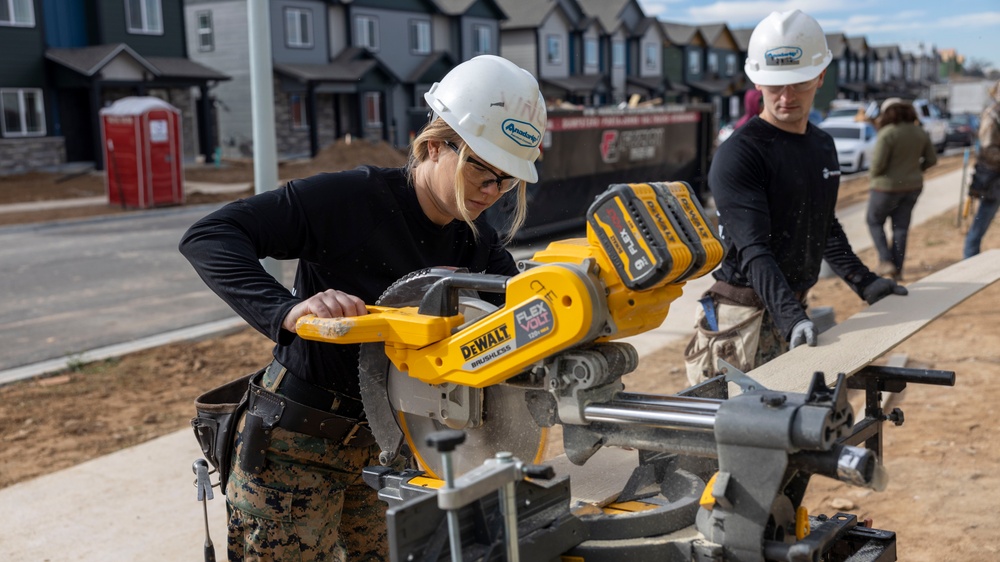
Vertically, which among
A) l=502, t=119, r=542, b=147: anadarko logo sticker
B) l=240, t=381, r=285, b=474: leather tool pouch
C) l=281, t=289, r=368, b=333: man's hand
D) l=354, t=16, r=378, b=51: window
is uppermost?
l=354, t=16, r=378, b=51: window

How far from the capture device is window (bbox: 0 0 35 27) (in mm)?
26453

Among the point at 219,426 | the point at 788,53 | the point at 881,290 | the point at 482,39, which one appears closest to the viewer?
the point at 219,426

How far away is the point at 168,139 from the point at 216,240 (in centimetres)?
1882

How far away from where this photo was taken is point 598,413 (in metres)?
Answer: 1.87

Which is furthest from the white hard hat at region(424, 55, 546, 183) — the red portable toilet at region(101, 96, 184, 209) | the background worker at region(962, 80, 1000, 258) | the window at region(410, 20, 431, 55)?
the window at region(410, 20, 431, 55)

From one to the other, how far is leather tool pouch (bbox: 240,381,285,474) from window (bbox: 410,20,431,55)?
3690 centimetres

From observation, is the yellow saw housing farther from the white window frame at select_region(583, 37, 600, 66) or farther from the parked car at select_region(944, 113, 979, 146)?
the white window frame at select_region(583, 37, 600, 66)

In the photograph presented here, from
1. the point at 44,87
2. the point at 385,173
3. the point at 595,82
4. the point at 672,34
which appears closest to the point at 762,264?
the point at 385,173

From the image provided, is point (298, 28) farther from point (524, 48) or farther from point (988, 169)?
point (988, 169)

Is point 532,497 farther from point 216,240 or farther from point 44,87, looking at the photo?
point 44,87

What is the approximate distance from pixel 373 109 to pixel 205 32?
7.07 metres

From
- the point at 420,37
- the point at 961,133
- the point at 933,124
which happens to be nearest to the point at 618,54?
the point at 420,37

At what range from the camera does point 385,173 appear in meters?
2.56

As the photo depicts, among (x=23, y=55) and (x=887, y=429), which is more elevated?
(x=23, y=55)
